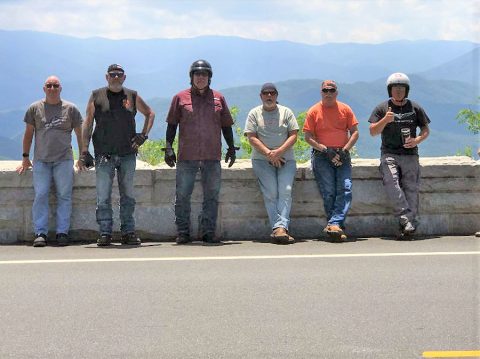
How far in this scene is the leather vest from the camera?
29.4 ft

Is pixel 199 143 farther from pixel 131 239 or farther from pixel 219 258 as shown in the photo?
pixel 219 258

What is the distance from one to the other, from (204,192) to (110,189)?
114 cm

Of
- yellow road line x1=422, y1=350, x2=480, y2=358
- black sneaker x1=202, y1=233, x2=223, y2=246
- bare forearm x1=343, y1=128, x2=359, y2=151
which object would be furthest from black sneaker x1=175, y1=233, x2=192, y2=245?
yellow road line x1=422, y1=350, x2=480, y2=358

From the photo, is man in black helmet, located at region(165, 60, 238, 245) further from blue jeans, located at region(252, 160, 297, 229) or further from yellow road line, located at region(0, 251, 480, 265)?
yellow road line, located at region(0, 251, 480, 265)

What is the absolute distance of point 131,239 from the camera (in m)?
9.23

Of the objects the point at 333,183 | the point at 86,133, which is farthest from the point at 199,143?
the point at 333,183

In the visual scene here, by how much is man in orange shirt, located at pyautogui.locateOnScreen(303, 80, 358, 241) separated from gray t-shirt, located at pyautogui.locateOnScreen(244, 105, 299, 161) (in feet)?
0.77

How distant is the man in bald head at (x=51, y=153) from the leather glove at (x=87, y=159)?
0.13 metres

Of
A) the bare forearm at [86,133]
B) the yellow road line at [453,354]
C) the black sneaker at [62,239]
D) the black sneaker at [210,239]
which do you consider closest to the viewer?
the yellow road line at [453,354]

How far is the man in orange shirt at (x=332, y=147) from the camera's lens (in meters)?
9.36

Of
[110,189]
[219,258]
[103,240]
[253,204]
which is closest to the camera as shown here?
[219,258]

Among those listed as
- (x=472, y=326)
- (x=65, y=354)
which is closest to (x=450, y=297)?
(x=472, y=326)

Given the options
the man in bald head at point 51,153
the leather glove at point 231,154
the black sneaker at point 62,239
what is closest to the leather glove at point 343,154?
the leather glove at point 231,154

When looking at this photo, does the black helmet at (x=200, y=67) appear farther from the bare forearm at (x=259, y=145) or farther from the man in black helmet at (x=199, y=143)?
the bare forearm at (x=259, y=145)
